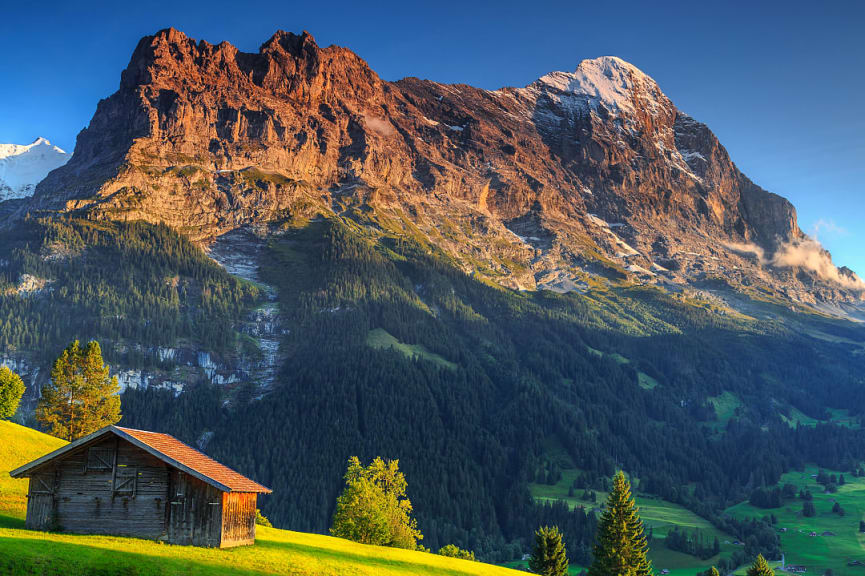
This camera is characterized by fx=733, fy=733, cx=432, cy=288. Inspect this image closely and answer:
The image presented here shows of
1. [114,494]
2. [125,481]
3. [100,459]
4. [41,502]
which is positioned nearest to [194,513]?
[125,481]

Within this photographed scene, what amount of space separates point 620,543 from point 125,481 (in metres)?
61.3

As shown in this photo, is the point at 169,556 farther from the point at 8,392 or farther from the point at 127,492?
the point at 8,392

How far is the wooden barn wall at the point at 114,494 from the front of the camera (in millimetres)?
48062

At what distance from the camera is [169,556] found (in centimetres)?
4294

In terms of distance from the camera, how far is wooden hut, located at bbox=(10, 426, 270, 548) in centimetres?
4794

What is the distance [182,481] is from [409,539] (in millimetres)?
56843

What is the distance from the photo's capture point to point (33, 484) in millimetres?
48344

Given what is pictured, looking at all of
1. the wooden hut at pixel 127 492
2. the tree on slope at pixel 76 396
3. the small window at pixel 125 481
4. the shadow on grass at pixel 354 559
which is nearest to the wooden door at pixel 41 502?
the wooden hut at pixel 127 492

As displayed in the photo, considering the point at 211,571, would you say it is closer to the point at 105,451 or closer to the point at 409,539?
the point at 105,451

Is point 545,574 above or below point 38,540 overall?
below

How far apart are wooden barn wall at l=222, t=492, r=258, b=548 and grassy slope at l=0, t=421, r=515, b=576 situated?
3.39 ft

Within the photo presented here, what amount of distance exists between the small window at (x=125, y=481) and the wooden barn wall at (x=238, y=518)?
239 inches

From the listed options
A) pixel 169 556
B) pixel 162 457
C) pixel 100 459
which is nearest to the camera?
pixel 169 556

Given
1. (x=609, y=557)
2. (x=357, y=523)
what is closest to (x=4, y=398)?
(x=357, y=523)
